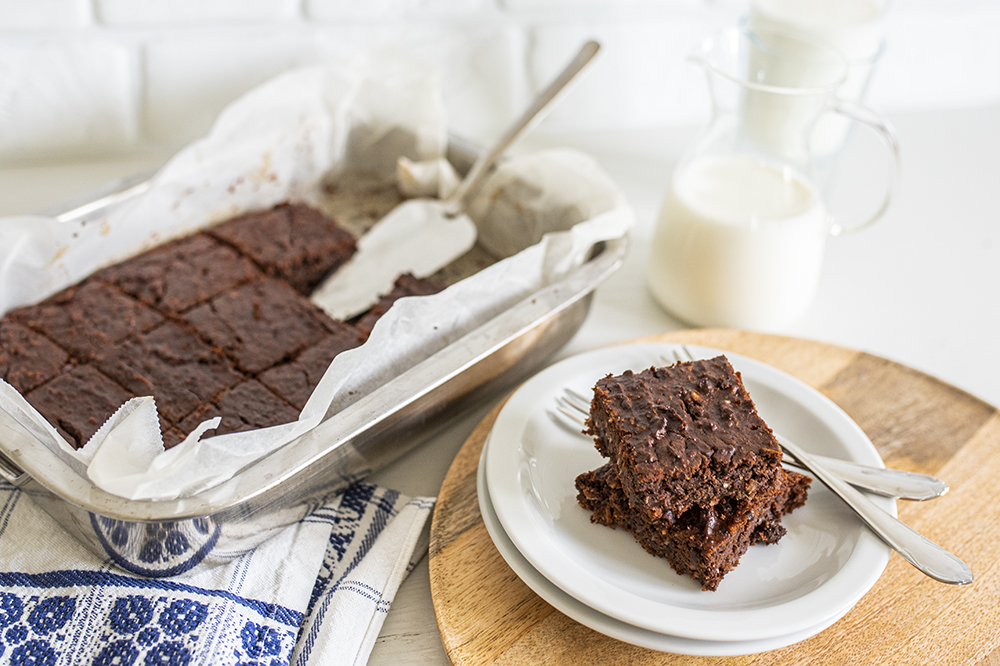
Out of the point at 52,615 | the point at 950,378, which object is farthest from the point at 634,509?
the point at 950,378

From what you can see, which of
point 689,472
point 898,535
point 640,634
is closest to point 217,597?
point 640,634

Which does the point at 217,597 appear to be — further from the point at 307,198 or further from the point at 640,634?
the point at 307,198

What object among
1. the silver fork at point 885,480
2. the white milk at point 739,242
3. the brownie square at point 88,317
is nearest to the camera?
→ the silver fork at point 885,480

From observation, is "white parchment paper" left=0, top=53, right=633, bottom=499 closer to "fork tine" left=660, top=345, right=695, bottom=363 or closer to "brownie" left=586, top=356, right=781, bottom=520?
"fork tine" left=660, top=345, right=695, bottom=363

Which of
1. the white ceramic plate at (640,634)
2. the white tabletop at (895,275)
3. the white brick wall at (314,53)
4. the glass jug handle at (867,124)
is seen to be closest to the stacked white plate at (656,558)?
the white ceramic plate at (640,634)

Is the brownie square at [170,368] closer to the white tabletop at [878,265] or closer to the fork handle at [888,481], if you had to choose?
the white tabletop at [878,265]

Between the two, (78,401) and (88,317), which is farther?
(88,317)
